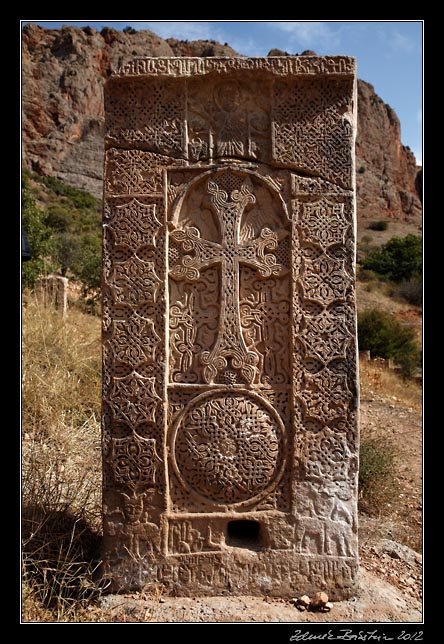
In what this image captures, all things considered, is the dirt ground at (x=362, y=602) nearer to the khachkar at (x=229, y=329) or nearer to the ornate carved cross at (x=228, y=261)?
the khachkar at (x=229, y=329)

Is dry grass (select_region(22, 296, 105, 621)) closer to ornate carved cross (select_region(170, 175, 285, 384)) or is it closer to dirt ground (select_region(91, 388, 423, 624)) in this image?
dirt ground (select_region(91, 388, 423, 624))

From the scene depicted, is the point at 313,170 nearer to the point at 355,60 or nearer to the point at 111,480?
the point at 355,60

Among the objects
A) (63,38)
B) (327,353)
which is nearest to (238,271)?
(327,353)

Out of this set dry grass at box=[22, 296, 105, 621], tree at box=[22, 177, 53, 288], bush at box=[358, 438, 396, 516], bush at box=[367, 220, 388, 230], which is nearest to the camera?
dry grass at box=[22, 296, 105, 621]

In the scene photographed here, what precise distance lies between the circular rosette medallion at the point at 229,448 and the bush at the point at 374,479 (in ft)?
6.23

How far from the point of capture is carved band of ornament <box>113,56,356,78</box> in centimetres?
279

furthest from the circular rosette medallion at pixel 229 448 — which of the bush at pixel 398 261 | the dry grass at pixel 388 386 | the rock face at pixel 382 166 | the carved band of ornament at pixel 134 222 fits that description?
the rock face at pixel 382 166

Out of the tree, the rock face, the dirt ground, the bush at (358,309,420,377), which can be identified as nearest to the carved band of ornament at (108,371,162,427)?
the dirt ground

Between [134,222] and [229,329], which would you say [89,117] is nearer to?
[134,222]

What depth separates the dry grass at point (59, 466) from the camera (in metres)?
2.66

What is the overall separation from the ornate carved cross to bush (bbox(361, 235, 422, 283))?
20.9 meters

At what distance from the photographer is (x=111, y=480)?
2.75 meters

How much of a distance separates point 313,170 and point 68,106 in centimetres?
4465

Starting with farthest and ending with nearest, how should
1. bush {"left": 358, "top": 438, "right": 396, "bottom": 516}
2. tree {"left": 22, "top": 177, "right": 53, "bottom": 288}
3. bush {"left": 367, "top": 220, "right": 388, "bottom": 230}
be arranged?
bush {"left": 367, "top": 220, "right": 388, "bottom": 230} < tree {"left": 22, "top": 177, "right": 53, "bottom": 288} < bush {"left": 358, "top": 438, "right": 396, "bottom": 516}
